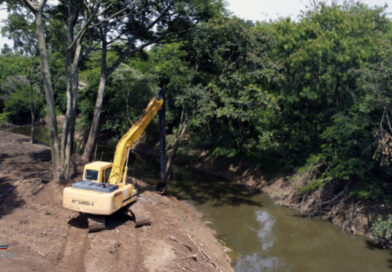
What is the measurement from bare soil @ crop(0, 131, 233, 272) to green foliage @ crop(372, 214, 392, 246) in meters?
6.44

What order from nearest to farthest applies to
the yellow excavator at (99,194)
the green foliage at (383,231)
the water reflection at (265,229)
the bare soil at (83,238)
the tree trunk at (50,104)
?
the bare soil at (83,238), the yellow excavator at (99,194), the green foliage at (383,231), the tree trunk at (50,104), the water reflection at (265,229)

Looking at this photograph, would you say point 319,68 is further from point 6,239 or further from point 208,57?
point 6,239

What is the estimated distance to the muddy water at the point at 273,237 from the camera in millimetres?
12617

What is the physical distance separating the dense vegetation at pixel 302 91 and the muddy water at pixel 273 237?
7.02 ft

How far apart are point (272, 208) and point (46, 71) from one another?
13623 millimetres

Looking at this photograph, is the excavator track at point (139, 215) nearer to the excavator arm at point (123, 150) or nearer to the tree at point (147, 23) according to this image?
the excavator arm at point (123, 150)

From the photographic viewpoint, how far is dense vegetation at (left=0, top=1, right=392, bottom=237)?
48.5 feet

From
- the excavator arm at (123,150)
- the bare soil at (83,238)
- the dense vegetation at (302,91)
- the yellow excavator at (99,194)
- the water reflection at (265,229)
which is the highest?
the dense vegetation at (302,91)

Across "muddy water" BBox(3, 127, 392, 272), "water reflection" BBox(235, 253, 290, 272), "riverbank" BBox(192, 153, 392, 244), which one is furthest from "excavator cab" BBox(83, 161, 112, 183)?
"riverbank" BBox(192, 153, 392, 244)

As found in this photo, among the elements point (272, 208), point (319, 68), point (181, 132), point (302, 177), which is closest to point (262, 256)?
point (272, 208)

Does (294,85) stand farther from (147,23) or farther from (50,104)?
(50,104)

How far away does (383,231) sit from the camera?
13.4 meters

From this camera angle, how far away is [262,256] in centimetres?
1316

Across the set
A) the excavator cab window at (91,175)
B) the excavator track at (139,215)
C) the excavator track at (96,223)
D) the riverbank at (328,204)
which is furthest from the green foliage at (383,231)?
the excavator cab window at (91,175)
